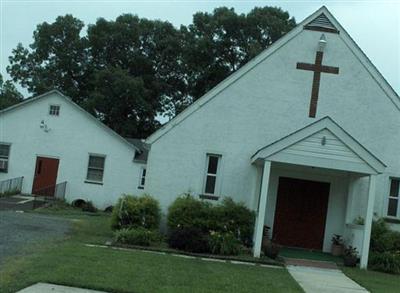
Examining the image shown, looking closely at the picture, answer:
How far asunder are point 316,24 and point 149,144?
694 centimetres

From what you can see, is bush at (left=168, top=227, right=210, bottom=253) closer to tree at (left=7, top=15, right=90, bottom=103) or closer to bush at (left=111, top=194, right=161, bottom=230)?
bush at (left=111, top=194, right=161, bottom=230)

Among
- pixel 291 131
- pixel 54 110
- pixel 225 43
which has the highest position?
pixel 225 43

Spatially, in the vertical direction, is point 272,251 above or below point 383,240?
below

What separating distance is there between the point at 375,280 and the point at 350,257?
2.56 metres

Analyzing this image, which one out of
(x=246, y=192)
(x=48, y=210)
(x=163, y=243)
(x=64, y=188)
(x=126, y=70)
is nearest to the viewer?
(x=163, y=243)

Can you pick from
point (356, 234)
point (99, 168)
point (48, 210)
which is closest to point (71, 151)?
point (99, 168)

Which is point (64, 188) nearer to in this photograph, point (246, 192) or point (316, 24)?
point (246, 192)

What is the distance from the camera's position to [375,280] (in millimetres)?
14375

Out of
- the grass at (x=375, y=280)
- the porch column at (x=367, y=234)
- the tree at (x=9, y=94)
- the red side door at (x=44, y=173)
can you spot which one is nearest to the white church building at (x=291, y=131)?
the porch column at (x=367, y=234)

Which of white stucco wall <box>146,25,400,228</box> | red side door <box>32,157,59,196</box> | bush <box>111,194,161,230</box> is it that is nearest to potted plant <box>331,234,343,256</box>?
white stucco wall <box>146,25,400,228</box>

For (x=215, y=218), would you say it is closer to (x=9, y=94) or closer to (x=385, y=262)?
(x=385, y=262)

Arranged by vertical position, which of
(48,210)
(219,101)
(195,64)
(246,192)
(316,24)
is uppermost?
(195,64)


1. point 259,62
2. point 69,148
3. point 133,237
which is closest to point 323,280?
point 133,237

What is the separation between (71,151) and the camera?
106 feet
